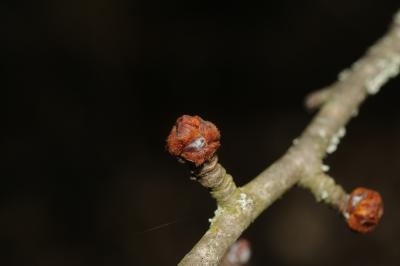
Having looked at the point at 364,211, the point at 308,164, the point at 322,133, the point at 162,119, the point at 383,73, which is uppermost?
the point at 162,119

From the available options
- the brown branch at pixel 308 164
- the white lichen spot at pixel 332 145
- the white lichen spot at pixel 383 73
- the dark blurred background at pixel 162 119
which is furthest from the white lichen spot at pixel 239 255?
the dark blurred background at pixel 162 119

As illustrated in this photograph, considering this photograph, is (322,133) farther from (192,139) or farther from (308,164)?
(192,139)

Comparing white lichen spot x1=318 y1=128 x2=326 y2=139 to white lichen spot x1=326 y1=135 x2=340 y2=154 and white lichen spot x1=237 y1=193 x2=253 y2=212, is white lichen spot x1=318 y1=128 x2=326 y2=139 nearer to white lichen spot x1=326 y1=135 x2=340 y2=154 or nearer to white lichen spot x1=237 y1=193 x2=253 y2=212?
white lichen spot x1=326 y1=135 x2=340 y2=154

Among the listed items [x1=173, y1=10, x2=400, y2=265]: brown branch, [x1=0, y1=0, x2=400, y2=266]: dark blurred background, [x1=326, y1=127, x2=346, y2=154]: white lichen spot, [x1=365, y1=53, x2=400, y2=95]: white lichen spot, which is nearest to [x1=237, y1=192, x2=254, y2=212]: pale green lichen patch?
[x1=173, y1=10, x2=400, y2=265]: brown branch

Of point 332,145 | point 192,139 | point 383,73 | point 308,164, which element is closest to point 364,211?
point 308,164

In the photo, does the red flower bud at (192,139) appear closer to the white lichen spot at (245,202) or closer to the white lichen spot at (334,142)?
the white lichen spot at (245,202)

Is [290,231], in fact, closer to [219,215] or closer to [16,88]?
[16,88]

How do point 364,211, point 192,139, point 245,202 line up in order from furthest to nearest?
point 364,211
point 245,202
point 192,139
